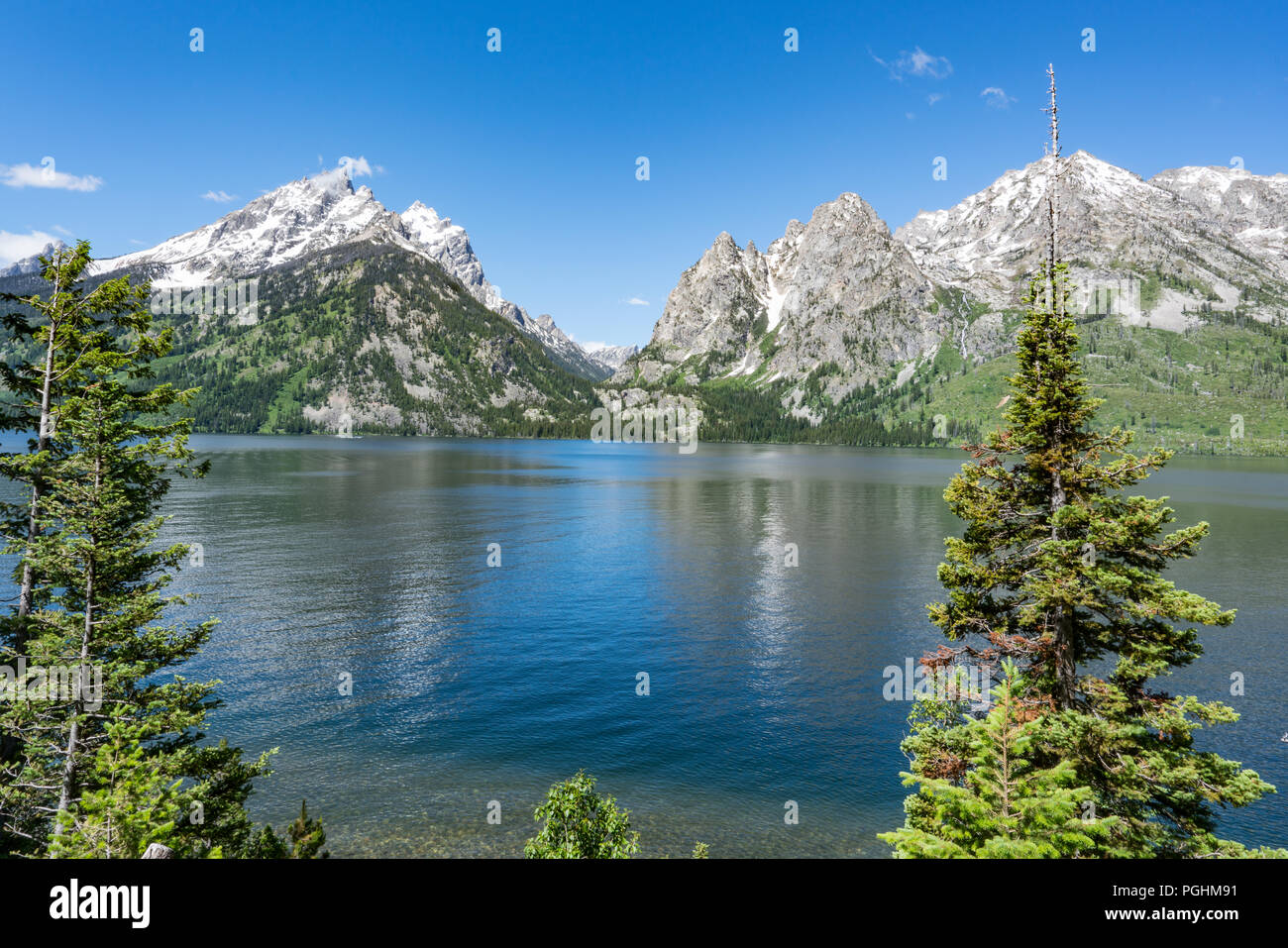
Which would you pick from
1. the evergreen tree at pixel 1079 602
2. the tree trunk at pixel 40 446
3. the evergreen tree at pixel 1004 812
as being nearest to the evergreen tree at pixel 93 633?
the tree trunk at pixel 40 446

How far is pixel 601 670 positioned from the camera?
53.8 meters

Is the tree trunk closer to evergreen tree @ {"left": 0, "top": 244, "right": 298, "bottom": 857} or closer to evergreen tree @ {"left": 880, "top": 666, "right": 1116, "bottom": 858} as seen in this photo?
evergreen tree @ {"left": 0, "top": 244, "right": 298, "bottom": 857}

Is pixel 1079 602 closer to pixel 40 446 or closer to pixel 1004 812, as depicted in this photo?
pixel 1004 812

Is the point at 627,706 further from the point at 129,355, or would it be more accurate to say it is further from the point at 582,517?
the point at 582,517

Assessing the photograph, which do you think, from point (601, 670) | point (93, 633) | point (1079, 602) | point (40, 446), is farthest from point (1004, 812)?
point (601, 670)

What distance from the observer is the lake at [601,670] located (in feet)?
114

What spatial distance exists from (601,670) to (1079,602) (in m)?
39.1

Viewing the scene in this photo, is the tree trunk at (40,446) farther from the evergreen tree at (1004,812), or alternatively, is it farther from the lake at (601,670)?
the evergreen tree at (1004,812)

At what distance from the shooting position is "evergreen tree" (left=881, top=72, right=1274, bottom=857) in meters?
19.9

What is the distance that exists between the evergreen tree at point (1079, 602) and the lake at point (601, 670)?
575 inches
